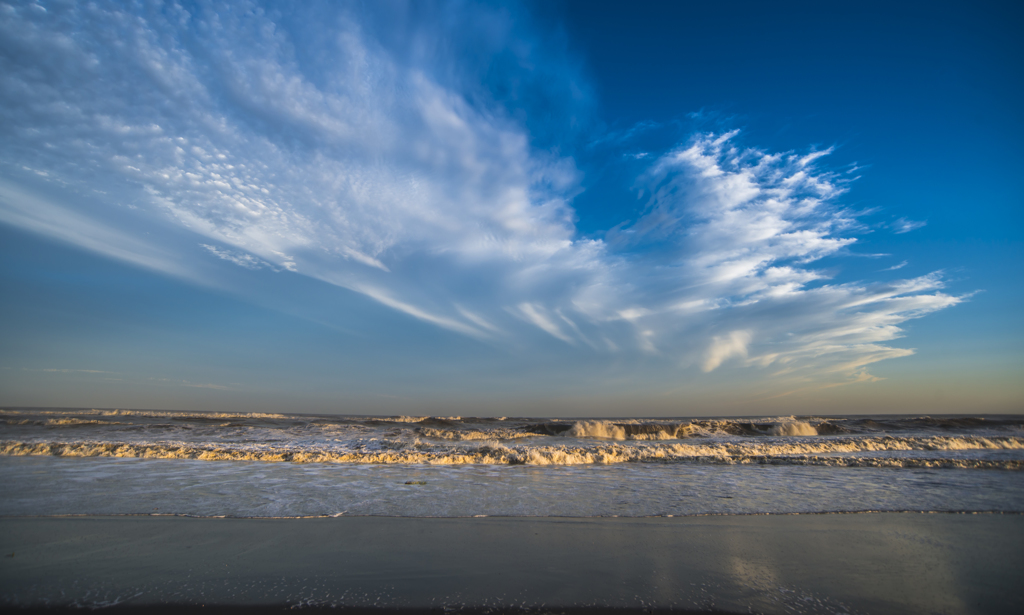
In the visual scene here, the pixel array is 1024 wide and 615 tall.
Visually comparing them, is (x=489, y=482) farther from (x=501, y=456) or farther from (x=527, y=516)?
(x=501, y=456)

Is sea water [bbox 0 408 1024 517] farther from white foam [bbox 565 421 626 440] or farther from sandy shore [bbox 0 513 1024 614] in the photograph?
white foam [bbox 565 421 626 440]

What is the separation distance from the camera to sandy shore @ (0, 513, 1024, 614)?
10.6 ft

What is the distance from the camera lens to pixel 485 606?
10.1 ft

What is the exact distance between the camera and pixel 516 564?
3.92 m

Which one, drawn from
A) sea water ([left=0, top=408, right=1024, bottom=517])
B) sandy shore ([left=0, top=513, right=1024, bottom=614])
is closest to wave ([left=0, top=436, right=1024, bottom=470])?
sea water ([left=0, top=408, right=1024, bottom=517])

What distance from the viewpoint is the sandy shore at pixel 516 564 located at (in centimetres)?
322

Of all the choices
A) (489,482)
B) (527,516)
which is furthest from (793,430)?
(527,516)

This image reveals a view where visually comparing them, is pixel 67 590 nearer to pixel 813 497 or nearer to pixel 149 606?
pixel 149 606

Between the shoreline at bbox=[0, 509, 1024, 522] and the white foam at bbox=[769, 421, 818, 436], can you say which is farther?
the white foam at bbox=[769, 421, 818, 436]

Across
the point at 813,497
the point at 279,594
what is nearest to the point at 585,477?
the point at 813,497

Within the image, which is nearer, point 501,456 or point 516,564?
point 516,564

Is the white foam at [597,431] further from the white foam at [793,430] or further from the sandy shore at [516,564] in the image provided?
the sandy shore at [516,564]

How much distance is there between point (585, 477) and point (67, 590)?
7.69 m

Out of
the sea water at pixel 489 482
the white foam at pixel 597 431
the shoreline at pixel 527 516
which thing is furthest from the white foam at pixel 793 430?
the shoreline at pixel 527 516
